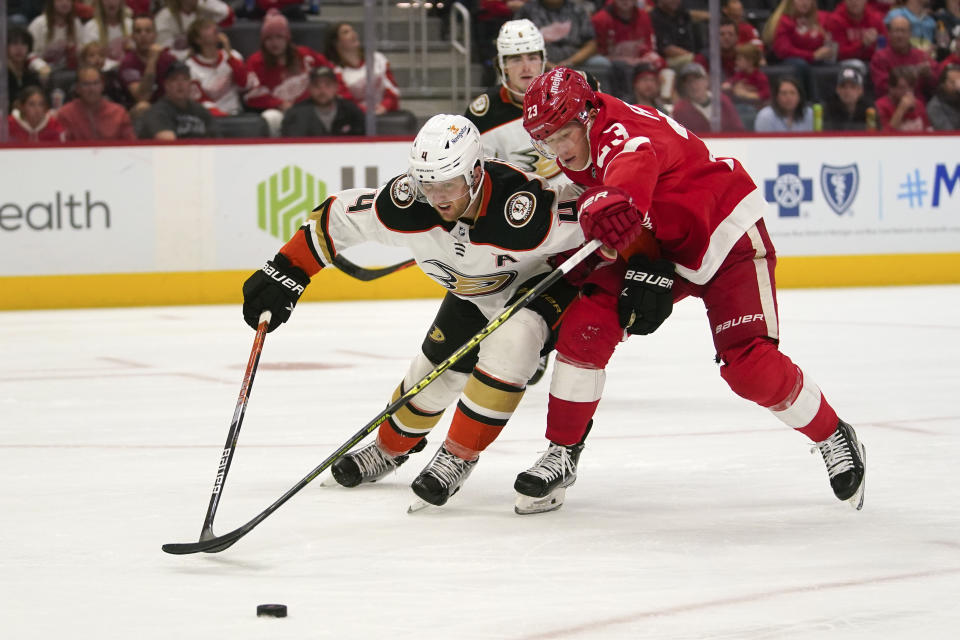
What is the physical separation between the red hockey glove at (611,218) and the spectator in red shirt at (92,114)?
6.22 m

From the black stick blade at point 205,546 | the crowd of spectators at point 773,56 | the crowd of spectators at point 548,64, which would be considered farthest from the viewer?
the crowd of spectators at point 773,56

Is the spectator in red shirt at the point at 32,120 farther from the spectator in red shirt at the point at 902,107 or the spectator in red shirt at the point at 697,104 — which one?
the spectator in red shirt at the point at 902,107

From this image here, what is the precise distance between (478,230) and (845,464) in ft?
3.16

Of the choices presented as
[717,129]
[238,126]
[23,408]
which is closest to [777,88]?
[717,129]

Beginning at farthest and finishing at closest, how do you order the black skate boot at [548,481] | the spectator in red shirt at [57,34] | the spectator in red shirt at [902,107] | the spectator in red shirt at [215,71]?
the spectator in red shirt at [902,107] < the spectator in red shirt at [215,71] < the spectator in red shirt at [57,34] < the black skate boot at [548,481]

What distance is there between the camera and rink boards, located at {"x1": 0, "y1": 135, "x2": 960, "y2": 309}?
8.49m

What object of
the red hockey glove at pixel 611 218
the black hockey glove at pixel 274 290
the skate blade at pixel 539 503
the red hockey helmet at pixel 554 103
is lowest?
the skate blade at pixel 539 503

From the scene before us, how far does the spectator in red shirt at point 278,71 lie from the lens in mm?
8750

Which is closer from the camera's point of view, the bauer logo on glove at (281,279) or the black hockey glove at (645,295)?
the black hockey glove at (645,295)

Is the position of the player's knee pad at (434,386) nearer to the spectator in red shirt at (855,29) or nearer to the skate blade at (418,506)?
the skate blade at (418,506)

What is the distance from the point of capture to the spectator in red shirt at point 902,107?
962 centimetres

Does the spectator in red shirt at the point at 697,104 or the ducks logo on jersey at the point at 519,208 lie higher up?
the ducks logo on jersey at the point at 519,208

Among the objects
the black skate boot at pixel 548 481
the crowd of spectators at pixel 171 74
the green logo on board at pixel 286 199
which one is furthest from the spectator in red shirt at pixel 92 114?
the black skate boot at pixel 548 481

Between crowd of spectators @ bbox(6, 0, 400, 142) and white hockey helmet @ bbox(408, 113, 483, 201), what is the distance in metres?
5.89
